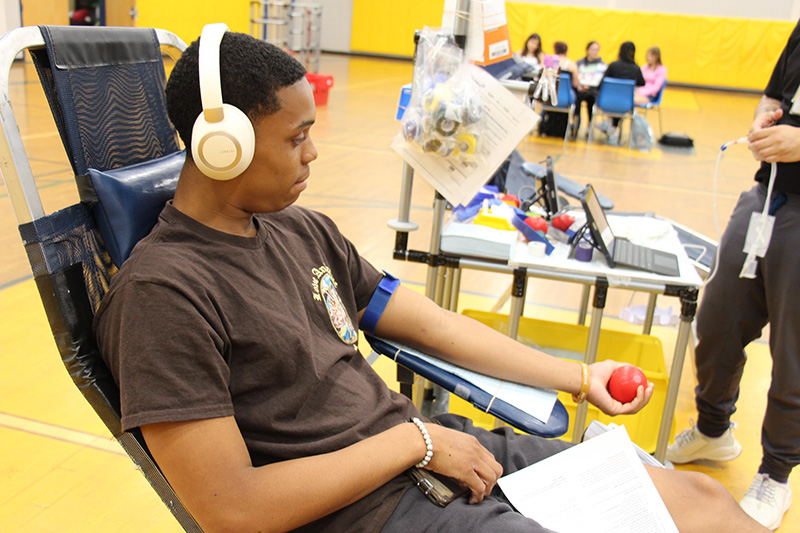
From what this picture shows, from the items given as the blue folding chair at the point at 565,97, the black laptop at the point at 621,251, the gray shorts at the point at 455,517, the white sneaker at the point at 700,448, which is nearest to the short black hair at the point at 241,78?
the gray shorts at the point at 455,517

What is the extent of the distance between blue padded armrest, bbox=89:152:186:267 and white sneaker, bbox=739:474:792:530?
1909mm

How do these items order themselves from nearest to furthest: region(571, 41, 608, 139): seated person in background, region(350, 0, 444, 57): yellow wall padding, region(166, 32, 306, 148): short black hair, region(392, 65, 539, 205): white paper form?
region(166, 32, 306, 148): short black hair < region(392, 65, 539, 205): white paper form < region(571, 41, 608, 139): seated person in background < region(350, 0, 444, 57): yellow wall padding

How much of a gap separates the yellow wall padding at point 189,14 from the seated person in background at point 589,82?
5.94 metres

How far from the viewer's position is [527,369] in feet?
4.60

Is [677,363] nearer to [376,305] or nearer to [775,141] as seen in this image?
[775,141]

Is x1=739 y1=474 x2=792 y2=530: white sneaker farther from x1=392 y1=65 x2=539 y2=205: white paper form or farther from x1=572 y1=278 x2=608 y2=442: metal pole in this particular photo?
x1=392 y1=65 x2=539 y2=205: white paper form

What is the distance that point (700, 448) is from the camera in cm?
230

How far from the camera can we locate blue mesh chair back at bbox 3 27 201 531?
101cm

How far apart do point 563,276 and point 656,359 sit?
63cm

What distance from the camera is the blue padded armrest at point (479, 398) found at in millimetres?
1273

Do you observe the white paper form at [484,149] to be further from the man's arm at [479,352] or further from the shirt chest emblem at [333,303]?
the shirt chest emblem at [333,303]

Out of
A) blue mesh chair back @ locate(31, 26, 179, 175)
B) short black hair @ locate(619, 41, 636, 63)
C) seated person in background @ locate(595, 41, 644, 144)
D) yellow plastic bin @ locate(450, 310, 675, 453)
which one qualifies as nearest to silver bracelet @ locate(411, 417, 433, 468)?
blue mesh chair back @ locate(31, 26, 179, 175)

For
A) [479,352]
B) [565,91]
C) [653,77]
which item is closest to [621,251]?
[479,352]

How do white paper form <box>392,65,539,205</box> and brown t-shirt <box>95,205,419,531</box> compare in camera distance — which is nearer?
brown t-shirt <box>95,205,419,531</box>
